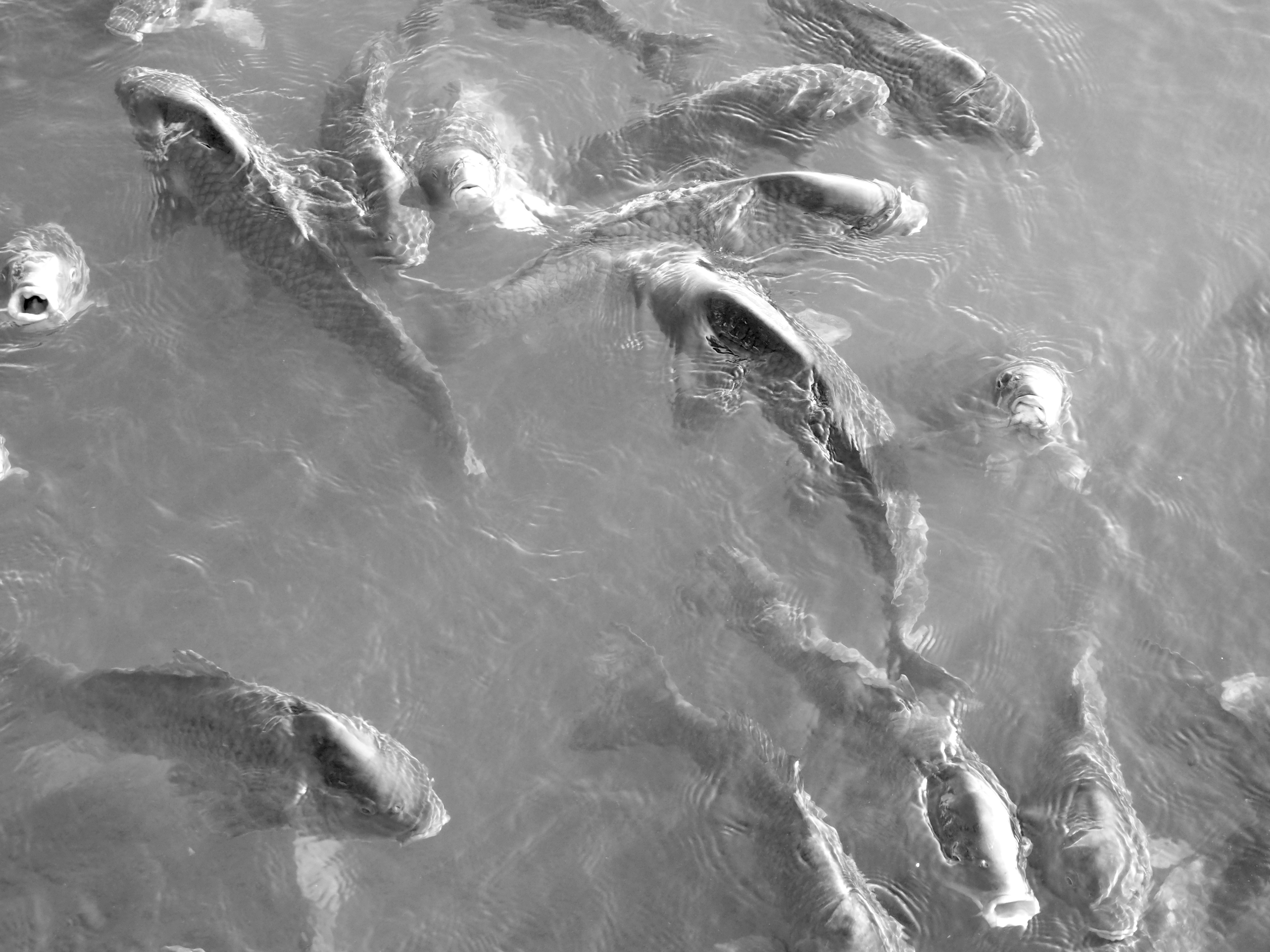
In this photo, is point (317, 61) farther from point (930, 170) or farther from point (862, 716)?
point (862, 716)

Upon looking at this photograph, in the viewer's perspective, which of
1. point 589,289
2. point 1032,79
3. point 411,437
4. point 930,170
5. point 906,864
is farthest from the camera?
point 1032,79

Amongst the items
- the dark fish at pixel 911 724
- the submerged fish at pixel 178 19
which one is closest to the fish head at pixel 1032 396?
the dark fish at pixel 911 724

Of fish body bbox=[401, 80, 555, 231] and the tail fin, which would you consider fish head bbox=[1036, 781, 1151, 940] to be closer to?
the tail fin

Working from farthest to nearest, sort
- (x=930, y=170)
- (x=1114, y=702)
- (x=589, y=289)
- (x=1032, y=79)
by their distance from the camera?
Answer: (x=1032, y=79)
(x=930, y=170)
(x=589, y=289)
(x=1114, y=702)

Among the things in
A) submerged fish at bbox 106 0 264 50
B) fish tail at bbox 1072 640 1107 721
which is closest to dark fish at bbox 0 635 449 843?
fish tail at bbox 1072 640 1107 721

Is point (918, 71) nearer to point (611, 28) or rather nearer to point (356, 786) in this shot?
point (611, 28)

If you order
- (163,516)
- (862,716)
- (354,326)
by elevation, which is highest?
(354,326)

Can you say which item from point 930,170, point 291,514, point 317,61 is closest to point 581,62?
point 317,61
